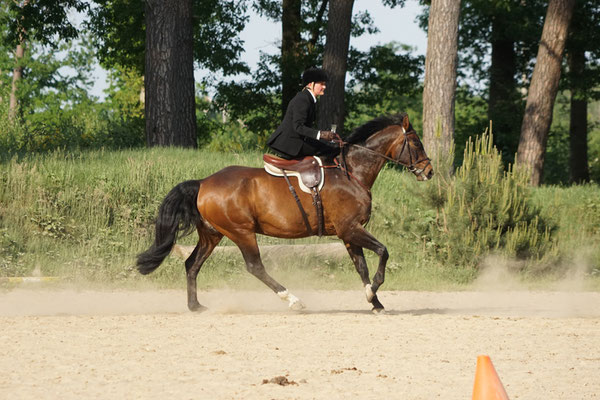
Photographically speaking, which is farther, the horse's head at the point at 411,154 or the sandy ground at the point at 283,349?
the horse's head at the point at 411,154

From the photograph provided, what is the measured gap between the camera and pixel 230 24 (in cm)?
2730

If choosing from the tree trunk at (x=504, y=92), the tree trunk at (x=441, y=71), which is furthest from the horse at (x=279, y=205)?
the tree trunk at (x=504, y=92)

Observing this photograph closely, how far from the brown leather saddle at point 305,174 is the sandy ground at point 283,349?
1259 mm

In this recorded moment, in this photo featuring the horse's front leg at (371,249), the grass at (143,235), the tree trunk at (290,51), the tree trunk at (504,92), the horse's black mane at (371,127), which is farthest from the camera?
the tree trunk at (504,92)

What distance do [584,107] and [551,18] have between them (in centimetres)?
865

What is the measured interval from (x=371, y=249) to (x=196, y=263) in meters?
2.18

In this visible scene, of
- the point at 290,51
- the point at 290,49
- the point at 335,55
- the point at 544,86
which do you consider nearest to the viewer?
the point at 544,86

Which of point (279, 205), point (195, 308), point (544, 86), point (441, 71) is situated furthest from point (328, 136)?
point (544, 86)

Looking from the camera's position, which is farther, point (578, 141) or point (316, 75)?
point (578, 141)

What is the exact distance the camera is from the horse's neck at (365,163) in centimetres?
1009

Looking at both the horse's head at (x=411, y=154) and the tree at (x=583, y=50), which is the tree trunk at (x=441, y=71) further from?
the tree at (x=583, y=50)

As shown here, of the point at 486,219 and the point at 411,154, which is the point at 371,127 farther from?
the point at 486,219

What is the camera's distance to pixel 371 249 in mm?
9750

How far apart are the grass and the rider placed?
11.3ft
